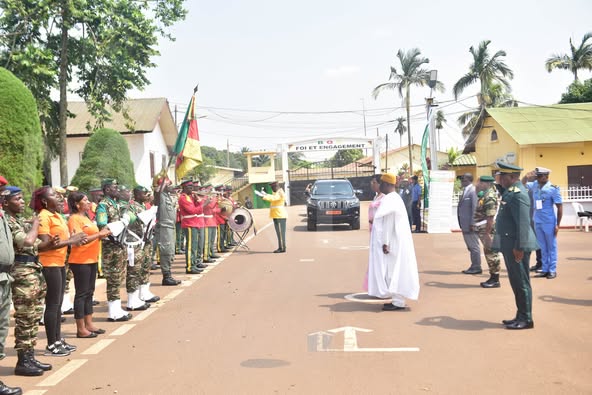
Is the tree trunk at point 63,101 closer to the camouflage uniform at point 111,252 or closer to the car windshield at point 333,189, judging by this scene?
the car windshield at point 333,189

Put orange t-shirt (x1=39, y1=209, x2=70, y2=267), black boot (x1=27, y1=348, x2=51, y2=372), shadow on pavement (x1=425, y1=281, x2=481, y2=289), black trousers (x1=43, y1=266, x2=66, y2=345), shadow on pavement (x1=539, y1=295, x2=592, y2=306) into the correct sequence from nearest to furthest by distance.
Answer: black boot (x1=27, y1=348, x2=51, y2=372)
orange t-shirt (x1=39, y1=209, x2=70, y2=267)
black trousers (x1=43, y1=266, x2=66, y2=345)
shadow on pavement (x1=539, y1=295, x2=592, y2=306)
shadow on pavement (x1=425, y1=281, x2=481, y2=289)

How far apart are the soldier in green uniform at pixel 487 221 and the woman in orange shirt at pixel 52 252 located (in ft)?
21.1

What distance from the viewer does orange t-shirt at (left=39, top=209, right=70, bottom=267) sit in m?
5.95

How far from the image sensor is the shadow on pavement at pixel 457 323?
6.83 m

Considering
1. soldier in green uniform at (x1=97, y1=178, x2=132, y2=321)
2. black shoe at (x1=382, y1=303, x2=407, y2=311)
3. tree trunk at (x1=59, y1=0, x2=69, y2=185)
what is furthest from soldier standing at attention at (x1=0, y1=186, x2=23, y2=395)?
tree trunk at (x1=59, y1=0, x2=69, y2=185)

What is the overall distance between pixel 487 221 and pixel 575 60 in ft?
133

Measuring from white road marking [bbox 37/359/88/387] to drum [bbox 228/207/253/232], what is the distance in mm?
10144

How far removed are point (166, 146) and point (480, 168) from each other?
767 inches

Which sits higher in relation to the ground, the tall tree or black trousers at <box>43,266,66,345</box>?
the tall tree

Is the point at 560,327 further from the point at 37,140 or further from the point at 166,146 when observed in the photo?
the point at 166,146

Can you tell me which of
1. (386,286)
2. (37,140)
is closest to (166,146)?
(37,140)

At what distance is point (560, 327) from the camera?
267 inches

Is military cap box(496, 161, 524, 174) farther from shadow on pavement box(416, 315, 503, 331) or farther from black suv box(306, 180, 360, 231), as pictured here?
black suv box(306, 180, 360, 231)

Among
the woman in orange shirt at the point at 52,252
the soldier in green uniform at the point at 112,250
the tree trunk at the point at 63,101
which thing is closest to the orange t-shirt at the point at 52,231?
the woman in orange shirt at the point at 52,252
